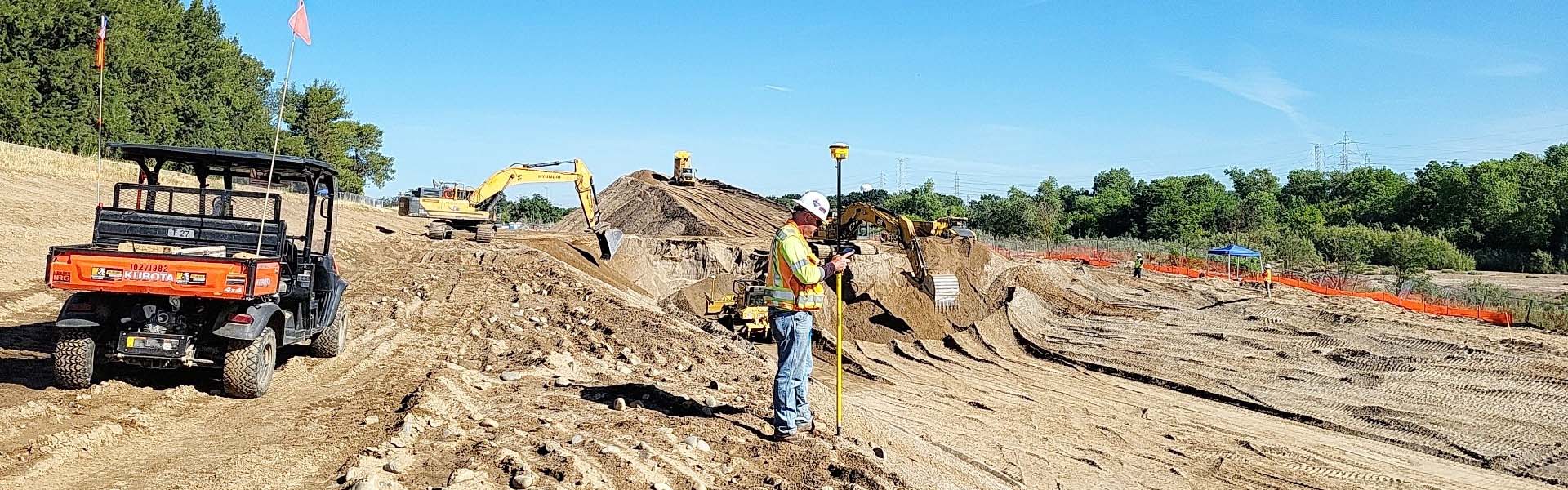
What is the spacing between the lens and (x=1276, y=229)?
52.6m

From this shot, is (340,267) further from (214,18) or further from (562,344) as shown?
(214,18)

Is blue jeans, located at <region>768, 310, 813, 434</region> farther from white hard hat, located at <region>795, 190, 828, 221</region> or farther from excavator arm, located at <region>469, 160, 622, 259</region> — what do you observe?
excavator arm, located at <region>469, 160, 622, 259</region>

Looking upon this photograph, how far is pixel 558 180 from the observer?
23.8 m

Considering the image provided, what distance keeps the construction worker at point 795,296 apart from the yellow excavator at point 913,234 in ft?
36.3

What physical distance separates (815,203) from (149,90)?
155 ft

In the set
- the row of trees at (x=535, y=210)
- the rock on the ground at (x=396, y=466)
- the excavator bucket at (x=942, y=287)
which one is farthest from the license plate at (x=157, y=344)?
the row of trees at (x=535, y=210)

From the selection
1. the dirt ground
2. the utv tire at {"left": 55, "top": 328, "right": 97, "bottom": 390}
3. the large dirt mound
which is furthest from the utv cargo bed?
the large dirt mound

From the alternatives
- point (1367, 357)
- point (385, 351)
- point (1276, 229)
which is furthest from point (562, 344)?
point (1276, 229)

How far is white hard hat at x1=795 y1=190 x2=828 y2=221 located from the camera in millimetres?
6262

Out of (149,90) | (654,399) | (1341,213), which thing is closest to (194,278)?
(654,399)

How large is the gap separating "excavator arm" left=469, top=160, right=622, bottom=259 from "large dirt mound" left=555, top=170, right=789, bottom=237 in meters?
6.82

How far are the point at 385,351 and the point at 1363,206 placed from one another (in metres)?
69.4

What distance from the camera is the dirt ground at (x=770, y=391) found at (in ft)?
19.0

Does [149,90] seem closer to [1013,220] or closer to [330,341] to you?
[330,341]
